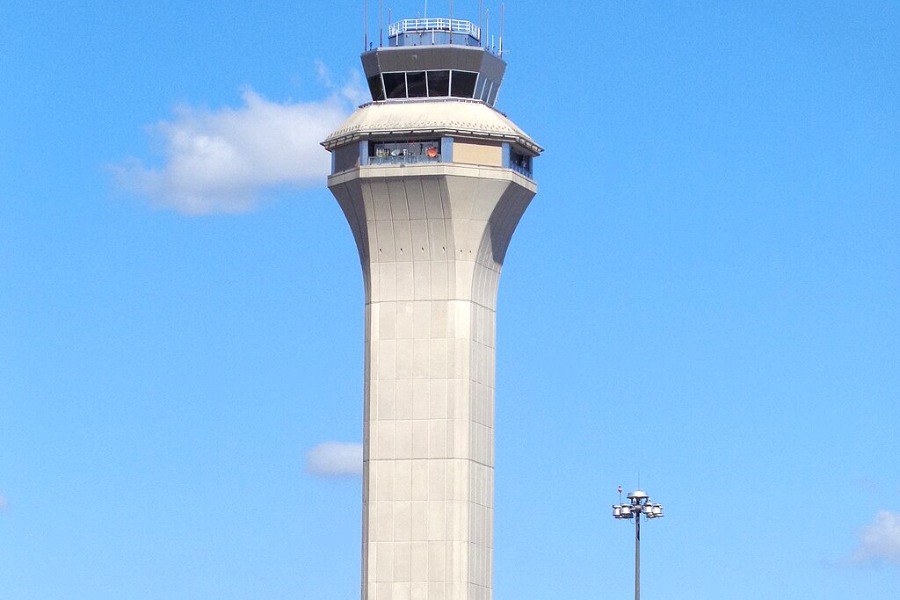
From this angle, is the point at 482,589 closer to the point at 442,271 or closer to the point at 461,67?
the point at 442,271

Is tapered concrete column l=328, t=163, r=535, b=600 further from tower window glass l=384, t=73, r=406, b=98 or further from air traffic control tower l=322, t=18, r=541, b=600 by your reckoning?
tower window glass l=384, t=73, r=406, b=98

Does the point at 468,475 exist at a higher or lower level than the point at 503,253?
lower

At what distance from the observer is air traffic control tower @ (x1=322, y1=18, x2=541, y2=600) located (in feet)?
284

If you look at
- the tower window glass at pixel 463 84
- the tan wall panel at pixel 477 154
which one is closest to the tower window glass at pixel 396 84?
the tower window glass at pixel 463 84

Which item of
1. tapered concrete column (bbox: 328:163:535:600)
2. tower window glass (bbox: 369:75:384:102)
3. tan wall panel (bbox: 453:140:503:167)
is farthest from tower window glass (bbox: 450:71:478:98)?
tapered concrete column (bbox: 328:163:535:600)

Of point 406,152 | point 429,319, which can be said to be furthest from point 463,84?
point 429,319

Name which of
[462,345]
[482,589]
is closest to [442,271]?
[462,345]

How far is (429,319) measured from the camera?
88.2 m

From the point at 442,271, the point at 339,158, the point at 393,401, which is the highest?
the point at 339,158

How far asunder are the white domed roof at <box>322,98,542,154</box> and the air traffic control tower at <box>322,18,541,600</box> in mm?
82

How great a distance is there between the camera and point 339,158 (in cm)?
9025

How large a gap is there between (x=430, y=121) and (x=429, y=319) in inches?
370

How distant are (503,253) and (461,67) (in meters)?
9.31

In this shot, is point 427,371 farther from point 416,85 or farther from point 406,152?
point 416,85
